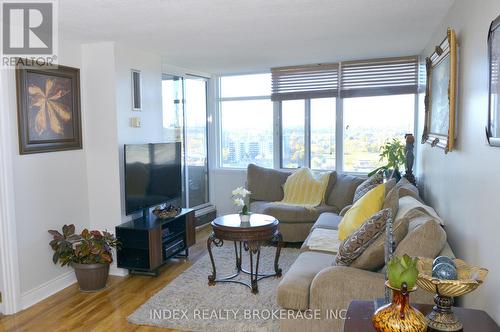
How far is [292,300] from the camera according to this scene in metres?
2.49

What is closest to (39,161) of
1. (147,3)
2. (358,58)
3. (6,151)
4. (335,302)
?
(6,151)

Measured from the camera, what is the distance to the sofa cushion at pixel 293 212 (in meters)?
4.94

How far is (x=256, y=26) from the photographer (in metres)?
3.45

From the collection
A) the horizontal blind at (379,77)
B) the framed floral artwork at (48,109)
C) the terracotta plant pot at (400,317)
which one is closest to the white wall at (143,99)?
the framed floral artwork at (48,109)

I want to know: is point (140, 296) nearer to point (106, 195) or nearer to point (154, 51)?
point (106, 195)

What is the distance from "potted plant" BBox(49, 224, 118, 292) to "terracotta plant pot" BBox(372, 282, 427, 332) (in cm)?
288

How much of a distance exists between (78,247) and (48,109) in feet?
4.26

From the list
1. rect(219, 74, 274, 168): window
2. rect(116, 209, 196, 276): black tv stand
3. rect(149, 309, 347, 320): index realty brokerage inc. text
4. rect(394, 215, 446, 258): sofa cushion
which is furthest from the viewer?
rect(219, 74, 274, 168): window

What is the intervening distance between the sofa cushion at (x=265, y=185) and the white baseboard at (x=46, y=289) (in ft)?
8.40

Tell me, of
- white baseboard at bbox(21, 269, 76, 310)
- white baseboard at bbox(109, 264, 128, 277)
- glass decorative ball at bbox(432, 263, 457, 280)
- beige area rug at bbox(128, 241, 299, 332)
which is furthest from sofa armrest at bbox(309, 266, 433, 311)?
white baseboard at bbox(21, 269, 76, 310)

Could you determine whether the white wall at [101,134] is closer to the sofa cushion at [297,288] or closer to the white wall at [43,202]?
the white wall at [43,202]

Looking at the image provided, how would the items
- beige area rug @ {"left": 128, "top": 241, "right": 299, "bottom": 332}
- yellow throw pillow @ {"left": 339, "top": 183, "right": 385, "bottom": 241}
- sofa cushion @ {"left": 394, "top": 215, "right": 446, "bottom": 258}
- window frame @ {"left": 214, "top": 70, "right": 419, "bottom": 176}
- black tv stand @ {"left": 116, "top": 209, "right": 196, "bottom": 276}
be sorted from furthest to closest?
window frame @ {"left": 214, "top": 70, "right": 419, "bottom": 176}
black tv stand @ {"left": 116, "top": 209, "right": 196, "bottom": 276}
yellow throw pillow @ {"left": 339, "top": 183, "right": 385, "bottom": 241}
beige area rug @ {"left": 128, "top": 241, "right": 299, "bottom": 332}
sofa cushion @ {"left": 394, "top": 215, "right": 446, "bottom": 258}

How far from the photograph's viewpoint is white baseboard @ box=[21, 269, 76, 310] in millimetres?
3396

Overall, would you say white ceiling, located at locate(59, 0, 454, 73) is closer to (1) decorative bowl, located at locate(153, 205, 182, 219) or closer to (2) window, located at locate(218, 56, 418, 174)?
(2) window, located at locate(218, 56, 418, 174)
